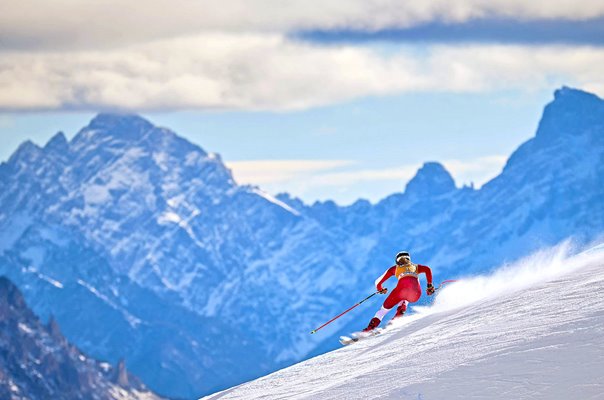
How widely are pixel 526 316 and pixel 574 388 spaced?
260 inches

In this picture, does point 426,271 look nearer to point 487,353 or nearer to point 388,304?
point 388,304

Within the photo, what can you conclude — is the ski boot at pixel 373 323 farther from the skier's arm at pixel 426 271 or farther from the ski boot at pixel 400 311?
the skier's arm at pixel 426 271

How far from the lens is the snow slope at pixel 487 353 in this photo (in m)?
21.6

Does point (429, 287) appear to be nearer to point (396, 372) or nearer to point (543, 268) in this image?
point (543, 268)

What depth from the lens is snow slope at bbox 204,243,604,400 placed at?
70.9ft

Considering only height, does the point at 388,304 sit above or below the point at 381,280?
below

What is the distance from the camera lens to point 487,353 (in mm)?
24109

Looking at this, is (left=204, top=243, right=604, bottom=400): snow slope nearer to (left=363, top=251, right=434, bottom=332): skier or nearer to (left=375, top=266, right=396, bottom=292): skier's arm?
(left=363, top=251, right=434, bottom=332): skier

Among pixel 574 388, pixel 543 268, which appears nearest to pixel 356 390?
pixel 574 388

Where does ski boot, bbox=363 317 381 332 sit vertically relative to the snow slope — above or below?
above

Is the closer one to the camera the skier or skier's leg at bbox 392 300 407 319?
the skier

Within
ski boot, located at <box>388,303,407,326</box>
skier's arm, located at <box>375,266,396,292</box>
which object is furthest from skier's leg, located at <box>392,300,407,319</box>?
skier's arm, located at <box>375,266,396,292</box>

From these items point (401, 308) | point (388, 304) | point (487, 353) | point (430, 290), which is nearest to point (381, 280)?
point (388, 304)

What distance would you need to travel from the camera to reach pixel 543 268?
127 ft
